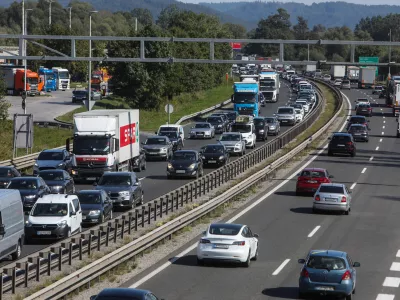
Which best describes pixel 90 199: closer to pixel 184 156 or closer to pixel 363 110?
pixel 184 156

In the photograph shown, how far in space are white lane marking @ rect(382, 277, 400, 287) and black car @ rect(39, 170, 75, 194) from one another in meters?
16.9

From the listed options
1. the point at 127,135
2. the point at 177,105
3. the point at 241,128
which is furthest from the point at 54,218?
the point at 177,105

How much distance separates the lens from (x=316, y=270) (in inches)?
892

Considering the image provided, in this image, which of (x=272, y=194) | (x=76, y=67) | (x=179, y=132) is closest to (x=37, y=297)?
(x=272, y=194)

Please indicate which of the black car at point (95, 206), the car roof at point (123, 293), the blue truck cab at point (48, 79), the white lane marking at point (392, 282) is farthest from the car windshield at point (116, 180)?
the blue truck cab at point (48, 79)

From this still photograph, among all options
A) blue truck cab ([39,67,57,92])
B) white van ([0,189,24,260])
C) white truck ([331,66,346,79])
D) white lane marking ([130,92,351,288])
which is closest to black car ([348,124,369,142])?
white lane marking ([130,92,351,288])

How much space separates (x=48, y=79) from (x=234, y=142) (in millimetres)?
71410

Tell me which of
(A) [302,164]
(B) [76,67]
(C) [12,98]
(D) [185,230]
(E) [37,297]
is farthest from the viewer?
(B) [76,67]

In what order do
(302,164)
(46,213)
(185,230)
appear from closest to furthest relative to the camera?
(46,213), (185,230), (302,164)

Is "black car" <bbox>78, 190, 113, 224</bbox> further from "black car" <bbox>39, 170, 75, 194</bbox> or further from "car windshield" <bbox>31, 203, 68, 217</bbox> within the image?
"black car" <bbox>39, 170, 75, 194</bbox>

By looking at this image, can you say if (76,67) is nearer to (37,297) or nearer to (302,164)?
(302,164)

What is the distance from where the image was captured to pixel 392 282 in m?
25.2

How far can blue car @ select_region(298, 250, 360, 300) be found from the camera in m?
22.4

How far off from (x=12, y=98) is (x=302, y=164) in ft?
197
